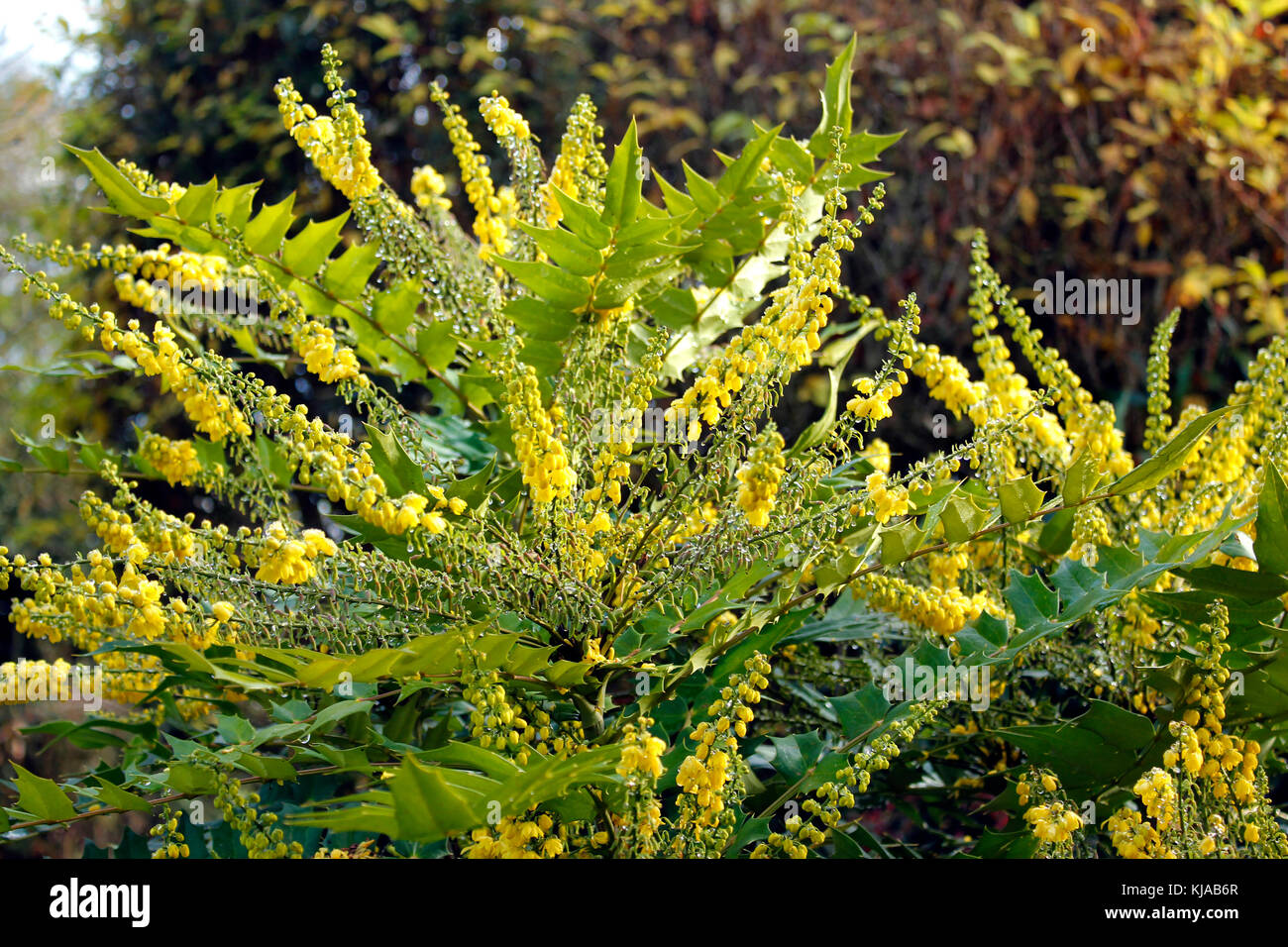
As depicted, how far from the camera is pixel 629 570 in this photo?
4.33ft

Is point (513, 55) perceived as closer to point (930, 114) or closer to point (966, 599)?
point (930, 114)

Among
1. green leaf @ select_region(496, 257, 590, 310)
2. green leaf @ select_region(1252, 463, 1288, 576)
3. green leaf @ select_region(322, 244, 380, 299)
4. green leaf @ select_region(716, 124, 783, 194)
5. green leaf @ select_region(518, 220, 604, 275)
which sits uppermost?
green leaf @ select_region(716, 124, 783, 194)

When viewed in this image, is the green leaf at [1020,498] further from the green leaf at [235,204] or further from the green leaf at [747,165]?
the green leaf at [235,204]

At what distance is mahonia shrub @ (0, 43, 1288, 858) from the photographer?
1166 mm

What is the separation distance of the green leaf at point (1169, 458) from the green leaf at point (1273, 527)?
0.36ft

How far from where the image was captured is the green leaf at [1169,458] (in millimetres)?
1199

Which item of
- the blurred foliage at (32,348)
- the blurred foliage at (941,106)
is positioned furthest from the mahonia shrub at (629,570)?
the blurred foliage at (941,106)

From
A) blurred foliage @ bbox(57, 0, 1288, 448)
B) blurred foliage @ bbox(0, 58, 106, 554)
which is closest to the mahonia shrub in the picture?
blurred foliage @ bbox(0, 58, 106, 554)

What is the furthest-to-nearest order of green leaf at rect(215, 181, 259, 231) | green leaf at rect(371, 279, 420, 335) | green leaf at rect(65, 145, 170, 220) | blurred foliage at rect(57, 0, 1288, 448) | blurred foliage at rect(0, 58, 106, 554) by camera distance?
blurred foliage at rect(0, 58, 106, 554), blurred foliage at rect(57, 0, 1288, 448), green leaf at rect(371, 279, 420, 335), green leaf at rect(215, 181, 259, 231), green leaf at rect(65, 145, 170, 220)

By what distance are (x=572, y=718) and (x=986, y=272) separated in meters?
0.93

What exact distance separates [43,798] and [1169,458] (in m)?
1.38

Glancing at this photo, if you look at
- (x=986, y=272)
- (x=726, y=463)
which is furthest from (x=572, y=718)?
(x=986, y=272)

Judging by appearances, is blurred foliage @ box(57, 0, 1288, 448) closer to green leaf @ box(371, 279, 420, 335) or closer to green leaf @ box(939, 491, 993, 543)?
green leaf @ box(371, 279, 420, 335)

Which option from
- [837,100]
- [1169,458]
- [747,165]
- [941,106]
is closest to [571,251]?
[747,165]
